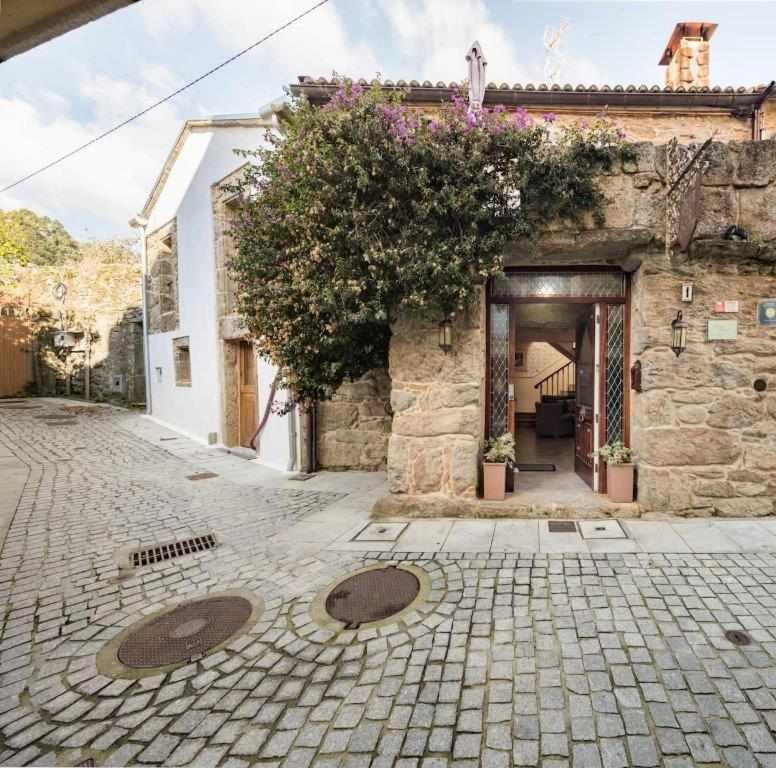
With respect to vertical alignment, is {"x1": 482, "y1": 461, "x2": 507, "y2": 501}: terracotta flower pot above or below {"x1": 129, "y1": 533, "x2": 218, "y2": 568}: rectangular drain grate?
above

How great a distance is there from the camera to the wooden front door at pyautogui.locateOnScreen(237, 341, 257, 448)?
26.8 ft

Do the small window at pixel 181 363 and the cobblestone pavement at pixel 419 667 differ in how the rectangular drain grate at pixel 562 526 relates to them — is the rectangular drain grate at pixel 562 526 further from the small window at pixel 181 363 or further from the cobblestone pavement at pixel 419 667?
the small window at pixel 181 363

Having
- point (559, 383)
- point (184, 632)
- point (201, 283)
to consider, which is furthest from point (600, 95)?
point (184, 632)

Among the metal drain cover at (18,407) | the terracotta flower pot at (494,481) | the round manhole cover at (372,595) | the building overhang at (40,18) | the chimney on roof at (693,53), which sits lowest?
the round manhole cover at (372,595)

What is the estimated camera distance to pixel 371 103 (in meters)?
3.62

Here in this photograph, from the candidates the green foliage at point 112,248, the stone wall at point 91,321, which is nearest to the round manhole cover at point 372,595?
the stone wall at point 91,321

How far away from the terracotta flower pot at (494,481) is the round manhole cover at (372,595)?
1561 millimetres

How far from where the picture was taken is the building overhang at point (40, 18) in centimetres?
Result: 137

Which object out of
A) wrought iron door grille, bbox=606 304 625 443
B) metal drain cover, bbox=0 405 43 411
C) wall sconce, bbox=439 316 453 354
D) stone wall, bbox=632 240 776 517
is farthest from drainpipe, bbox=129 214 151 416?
stone wall, bbox=632 240 776 517

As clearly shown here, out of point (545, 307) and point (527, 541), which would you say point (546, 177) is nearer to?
point (545, 307)

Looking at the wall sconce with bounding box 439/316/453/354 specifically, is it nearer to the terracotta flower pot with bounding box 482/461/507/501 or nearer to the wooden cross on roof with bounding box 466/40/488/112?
the terracotta flower pot with bounding box 482/461/507/501

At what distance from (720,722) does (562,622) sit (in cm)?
82

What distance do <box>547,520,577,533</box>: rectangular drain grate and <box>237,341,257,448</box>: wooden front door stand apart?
5.91 m

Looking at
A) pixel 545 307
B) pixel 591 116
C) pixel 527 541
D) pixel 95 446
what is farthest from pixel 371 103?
pixel 95 446
